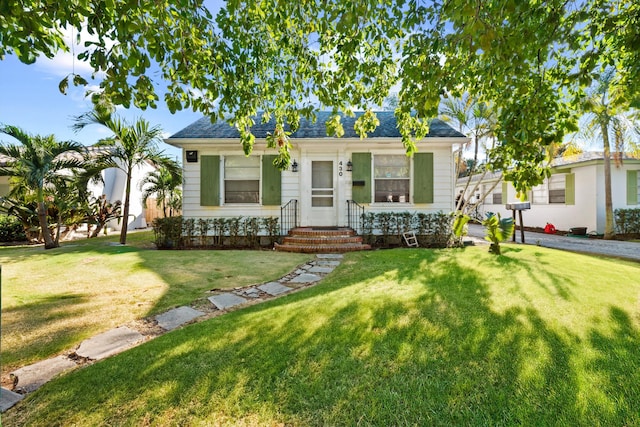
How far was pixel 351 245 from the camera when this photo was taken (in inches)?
326

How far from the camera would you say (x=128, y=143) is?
8.85 m

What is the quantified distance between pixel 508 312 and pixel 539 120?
2133mm

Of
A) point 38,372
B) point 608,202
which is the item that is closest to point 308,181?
point 38,372

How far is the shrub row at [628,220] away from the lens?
1141cm

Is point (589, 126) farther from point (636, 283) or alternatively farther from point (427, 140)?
point (636, 283)

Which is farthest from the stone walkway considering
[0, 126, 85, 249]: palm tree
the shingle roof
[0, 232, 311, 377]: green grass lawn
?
[0, 126, 85, 249]: palm tree

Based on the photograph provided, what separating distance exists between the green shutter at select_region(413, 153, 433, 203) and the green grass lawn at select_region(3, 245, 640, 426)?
223 inches

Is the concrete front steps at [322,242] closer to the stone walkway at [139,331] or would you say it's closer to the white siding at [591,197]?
the stone walkway at [139,331]

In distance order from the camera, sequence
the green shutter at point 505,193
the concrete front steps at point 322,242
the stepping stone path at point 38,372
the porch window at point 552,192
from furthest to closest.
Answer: the green shutter at point 505,193 → the porch window at point 552,192 → the concrete front steps at point 322,242 → the stepping stone path at point 38,372

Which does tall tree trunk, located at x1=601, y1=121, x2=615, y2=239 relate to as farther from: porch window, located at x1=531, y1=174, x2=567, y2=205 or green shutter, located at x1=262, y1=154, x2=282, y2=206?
green shutter, located at x1=262, y1=154, x2=282, y2=206

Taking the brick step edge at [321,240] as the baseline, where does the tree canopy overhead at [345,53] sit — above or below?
above

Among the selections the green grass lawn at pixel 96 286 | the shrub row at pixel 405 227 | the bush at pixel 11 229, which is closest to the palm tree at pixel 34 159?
the green grass lawn at pixel 96 286

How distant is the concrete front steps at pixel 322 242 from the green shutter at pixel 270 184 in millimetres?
1281

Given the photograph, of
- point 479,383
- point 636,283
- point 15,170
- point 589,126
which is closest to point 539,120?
point 479,383
